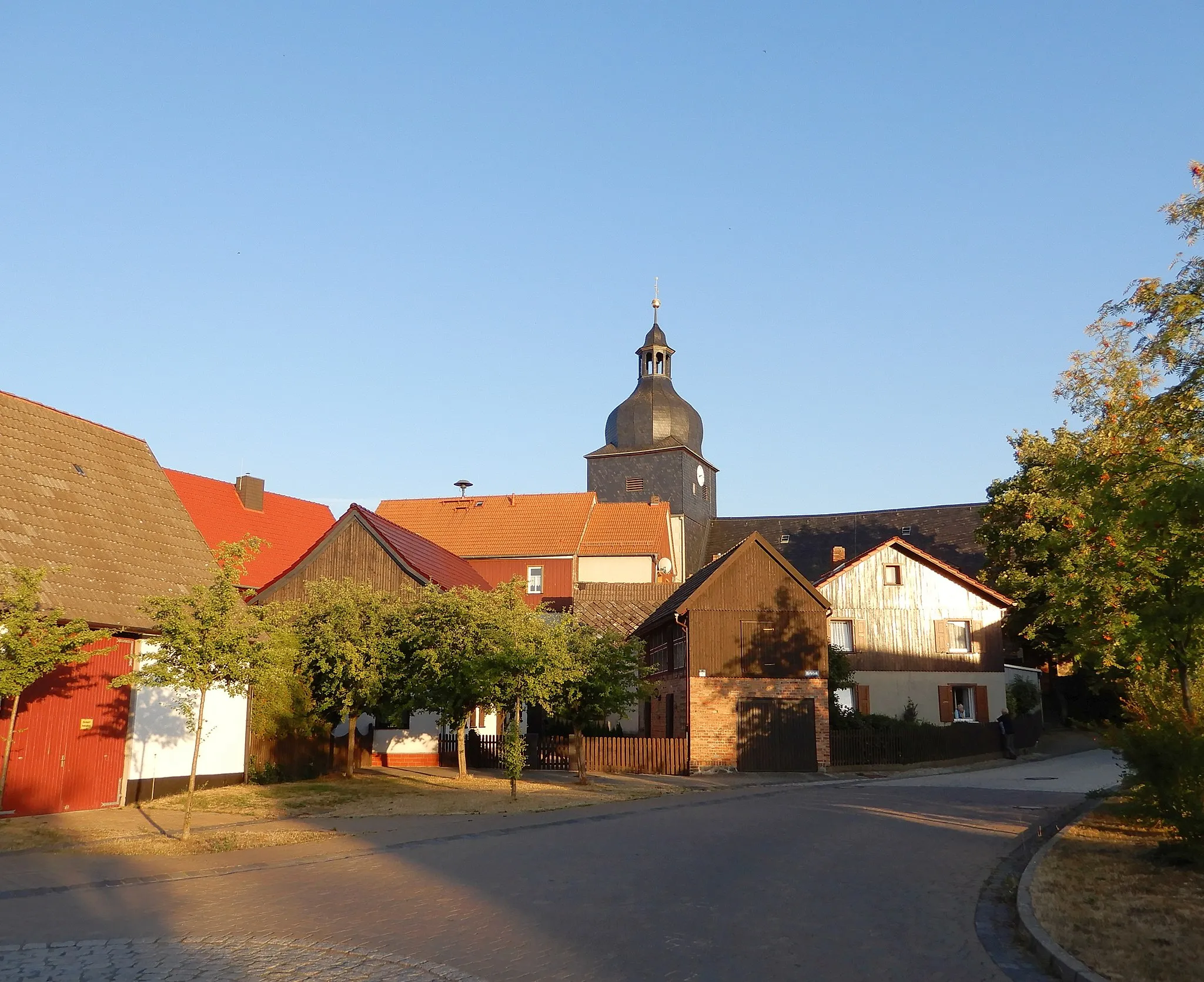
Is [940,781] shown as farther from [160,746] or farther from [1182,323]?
[160,746]

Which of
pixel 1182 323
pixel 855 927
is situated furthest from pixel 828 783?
pixel 855 927

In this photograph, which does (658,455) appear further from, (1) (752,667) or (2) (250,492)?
(1) (752,667)

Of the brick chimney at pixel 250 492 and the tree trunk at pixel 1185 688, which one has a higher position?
the brick chimney at pixel 250 492

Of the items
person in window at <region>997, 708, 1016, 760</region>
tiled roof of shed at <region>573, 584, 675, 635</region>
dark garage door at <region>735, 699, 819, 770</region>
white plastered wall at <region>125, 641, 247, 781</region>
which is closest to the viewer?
white plastered wall at <region>125, 641, 247, 781</region>

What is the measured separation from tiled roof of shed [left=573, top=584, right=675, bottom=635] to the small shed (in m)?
10.7

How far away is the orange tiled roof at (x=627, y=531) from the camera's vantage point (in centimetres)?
5703

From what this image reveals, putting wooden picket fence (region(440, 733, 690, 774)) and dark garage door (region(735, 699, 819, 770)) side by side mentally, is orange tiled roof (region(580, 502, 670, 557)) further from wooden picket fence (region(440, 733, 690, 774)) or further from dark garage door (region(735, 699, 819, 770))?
wooden picket fence (region(440, 733, 690, 774))

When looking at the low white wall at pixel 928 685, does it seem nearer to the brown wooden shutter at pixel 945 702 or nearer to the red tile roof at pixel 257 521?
the brown wooden shutter at pixel 945 702

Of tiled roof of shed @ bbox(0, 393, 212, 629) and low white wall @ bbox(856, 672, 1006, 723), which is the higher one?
tiled roof of shed @ bbox(0, 393, 212, 629)

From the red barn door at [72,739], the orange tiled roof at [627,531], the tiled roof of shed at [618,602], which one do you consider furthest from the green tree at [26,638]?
the orange tiled roof at [627,531]

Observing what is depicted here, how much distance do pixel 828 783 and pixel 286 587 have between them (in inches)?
788

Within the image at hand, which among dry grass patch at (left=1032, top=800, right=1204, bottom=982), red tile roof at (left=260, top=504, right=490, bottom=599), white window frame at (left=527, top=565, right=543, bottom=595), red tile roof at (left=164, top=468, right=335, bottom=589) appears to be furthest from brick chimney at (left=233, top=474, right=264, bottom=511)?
dry grass patch at (left=1032, top=800, right=1204, bottom=982)

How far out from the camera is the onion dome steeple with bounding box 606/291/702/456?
74812mm

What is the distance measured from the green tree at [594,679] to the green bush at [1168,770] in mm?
14400
